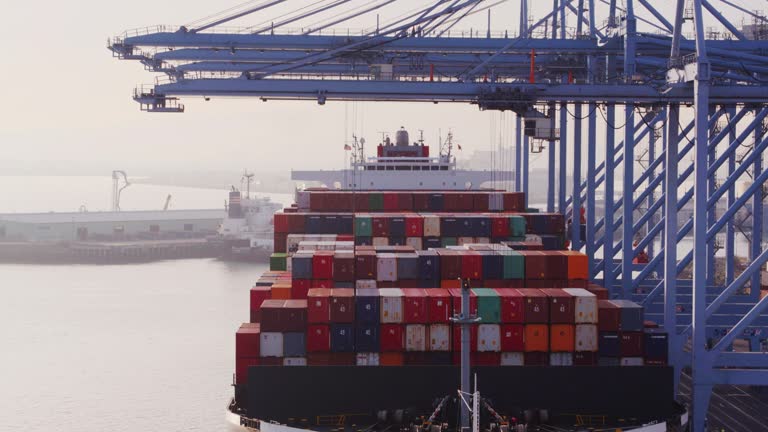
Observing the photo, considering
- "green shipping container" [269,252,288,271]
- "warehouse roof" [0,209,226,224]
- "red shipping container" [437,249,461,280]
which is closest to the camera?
"red shipping container" [437,249,461,280]

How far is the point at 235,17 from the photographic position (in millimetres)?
40375

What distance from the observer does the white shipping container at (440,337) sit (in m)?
29.0

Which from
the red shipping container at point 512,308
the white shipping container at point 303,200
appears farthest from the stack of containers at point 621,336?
the white shipping container at point 303,200

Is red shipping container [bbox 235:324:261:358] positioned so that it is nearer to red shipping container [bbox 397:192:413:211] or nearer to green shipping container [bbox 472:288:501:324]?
green shipping container [bbox 472:288:501:324]

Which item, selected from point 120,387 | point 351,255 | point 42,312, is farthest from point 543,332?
point 42,312

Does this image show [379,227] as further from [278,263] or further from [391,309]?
[391,309]

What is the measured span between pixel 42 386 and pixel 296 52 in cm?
1931

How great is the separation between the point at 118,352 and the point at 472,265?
26.3 m

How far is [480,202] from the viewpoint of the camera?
162 ft

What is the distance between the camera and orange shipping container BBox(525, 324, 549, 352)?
29.4 meters

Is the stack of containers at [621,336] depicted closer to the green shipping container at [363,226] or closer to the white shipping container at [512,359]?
the white shipping container at [512,359]

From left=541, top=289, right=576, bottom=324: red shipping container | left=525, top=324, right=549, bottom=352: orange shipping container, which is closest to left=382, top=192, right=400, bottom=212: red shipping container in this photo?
left=541, top=289, right=576, bottom=324: red shipping container

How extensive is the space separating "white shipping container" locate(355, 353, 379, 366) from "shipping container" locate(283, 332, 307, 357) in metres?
1.67

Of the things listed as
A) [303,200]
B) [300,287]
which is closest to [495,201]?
[303,200]
